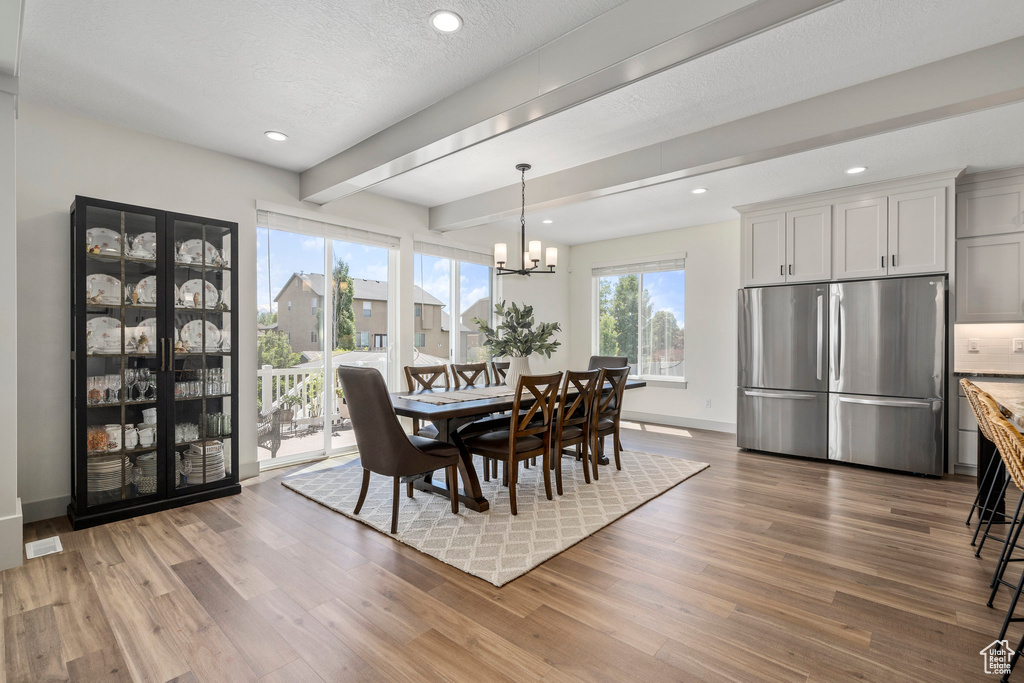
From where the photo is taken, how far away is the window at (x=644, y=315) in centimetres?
636

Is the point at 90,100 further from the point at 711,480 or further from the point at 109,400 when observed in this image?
the point at 711,480

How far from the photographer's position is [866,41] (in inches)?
93.1

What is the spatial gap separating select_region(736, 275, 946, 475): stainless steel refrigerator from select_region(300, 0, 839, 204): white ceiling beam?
3.41 meters

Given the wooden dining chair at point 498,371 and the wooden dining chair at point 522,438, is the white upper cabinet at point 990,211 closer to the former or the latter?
the wooden dining chair at point 522,438

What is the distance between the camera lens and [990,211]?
407 cm

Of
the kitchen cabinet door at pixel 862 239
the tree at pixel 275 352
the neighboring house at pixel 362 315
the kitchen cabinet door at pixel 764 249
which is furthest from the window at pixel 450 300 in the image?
the kitchen cabinet door at pixel 862 239

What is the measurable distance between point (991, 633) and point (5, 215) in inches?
191

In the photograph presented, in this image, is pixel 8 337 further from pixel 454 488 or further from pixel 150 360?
pixel 454 488

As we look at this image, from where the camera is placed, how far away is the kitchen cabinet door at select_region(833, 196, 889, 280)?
4328mm

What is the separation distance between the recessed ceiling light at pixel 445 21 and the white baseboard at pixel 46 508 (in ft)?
12.1

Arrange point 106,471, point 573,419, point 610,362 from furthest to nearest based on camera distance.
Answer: point 610,362
point 573,419
point 106,471

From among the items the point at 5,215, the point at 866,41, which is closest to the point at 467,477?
the point at 5,215

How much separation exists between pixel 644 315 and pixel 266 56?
535 centimetres

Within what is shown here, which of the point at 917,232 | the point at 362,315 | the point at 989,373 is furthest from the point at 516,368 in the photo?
the point at 989,373
